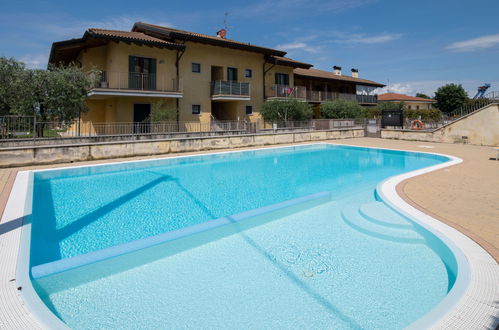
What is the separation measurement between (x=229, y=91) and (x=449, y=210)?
703 inches

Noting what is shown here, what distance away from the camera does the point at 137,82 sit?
18.6m

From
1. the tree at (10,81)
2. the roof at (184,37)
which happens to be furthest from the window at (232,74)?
the tree at (10,81)

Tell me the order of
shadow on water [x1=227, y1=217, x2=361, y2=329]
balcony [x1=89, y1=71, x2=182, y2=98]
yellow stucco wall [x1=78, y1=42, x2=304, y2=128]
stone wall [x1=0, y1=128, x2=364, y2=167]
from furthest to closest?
yellow stucco wall [x1=78, y1=42, x2=304, y2=128] < balcony [x1=89, y1=71, x2=182, y2=98] < stone wall [x1=0, y1=128, x2=364, y2=167] < shadow on water [x1=227, y1=217, x2=361, y2=329]

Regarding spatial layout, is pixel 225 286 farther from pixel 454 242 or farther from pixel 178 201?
pixel 178 201

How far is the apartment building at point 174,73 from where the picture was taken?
18188mm

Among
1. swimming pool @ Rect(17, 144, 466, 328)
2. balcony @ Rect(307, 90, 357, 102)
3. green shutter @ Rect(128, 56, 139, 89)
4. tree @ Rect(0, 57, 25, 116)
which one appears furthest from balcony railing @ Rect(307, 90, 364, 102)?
tree @ Rect(0, 57, 25, 116)

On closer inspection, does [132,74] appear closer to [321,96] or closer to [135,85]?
[135,85]

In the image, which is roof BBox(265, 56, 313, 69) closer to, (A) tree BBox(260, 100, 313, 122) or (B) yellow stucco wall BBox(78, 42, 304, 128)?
(B) yellow stucco wall BBox(78, 42, 304, 128)

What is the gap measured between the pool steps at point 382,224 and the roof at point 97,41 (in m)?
16.1

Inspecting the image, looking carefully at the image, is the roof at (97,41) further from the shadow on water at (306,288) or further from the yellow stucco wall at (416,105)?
the yellow stucco wall at (416,105)

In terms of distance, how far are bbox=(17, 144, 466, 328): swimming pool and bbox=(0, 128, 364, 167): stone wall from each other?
3.48 m

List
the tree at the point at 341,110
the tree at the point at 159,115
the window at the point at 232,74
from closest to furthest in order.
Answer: the tree at the point at 159,115 < the window at the point at 232,74 < the tree at the point at 341,110

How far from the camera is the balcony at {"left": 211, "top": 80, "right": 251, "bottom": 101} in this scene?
853 inches

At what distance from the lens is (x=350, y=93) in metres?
37.1
